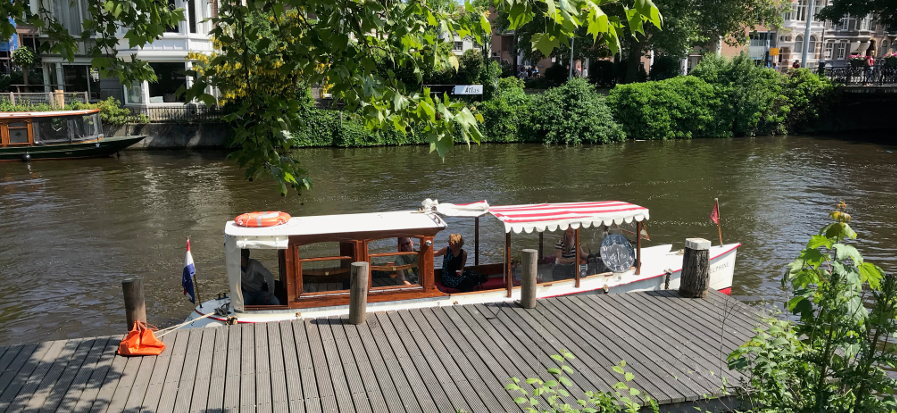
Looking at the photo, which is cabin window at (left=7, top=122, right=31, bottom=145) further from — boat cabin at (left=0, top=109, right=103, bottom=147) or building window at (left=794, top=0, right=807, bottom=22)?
building window at (left=794, top=0, right=807, bottom=22)

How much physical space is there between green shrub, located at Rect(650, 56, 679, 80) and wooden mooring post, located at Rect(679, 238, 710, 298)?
3722 centimetres

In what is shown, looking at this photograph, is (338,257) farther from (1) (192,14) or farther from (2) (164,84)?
(1) (192,14)

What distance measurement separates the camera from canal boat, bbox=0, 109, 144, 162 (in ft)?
97.3

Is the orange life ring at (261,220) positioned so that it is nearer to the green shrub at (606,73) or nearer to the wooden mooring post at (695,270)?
the wooden mooring post at (695,270)

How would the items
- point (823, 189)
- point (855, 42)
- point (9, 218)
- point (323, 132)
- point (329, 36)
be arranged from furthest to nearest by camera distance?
1. point (855, 42)
2. point (323, 132)
3. point (823, 189)
4. point (9, 218)
5. point (329, 36)

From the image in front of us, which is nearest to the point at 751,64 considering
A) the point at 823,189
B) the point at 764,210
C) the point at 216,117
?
the point at 823,189

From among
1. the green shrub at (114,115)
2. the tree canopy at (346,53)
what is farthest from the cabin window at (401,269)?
the green shrub at (114,115)

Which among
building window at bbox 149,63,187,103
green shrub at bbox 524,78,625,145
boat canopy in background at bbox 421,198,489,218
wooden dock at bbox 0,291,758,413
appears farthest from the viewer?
building window at bbox 149,63,187,103

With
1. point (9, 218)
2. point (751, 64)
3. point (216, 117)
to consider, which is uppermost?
point (751, 64)

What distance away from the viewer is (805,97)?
134ft

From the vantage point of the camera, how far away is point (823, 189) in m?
24.6

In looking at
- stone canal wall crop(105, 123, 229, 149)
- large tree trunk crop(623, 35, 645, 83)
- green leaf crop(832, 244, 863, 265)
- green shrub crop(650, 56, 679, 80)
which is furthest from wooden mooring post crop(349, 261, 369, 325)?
green shrub crop(650, 56, 679, 80)

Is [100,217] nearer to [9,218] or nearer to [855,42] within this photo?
[9,218]

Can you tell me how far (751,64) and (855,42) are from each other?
3588 cm
